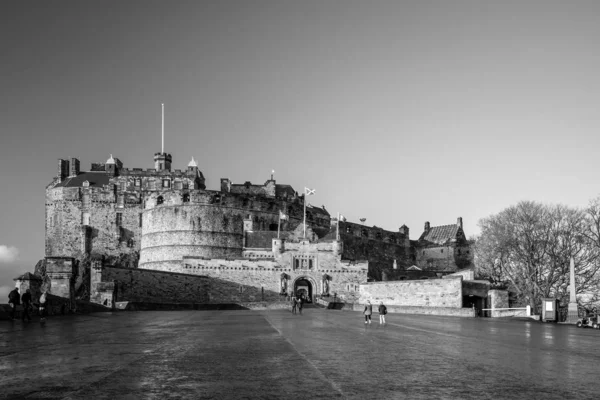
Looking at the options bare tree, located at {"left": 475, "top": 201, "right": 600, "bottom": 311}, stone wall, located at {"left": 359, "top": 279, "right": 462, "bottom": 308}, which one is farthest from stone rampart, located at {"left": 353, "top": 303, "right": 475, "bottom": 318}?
bare tree, located at {"left": 475, "top": 201, "right": 600, "bottom": 311}

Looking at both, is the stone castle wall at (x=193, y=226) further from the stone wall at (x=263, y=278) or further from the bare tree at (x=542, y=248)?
the bare tree at (x=542, y=248)

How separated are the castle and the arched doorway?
0.11 meters

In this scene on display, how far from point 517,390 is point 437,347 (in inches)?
255

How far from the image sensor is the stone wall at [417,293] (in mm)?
50862

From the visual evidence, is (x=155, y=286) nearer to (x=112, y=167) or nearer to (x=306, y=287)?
(x=306, y=287)

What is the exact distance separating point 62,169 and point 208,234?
87.5ft

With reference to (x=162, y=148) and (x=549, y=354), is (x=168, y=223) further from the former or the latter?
(x=549, y=354)

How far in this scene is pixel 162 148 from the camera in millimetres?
92500

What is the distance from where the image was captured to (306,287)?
68.2 meters

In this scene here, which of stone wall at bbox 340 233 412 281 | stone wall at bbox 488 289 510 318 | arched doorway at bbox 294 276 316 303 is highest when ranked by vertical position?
stone wall at bbox 340 233 412 281

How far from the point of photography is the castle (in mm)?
66062

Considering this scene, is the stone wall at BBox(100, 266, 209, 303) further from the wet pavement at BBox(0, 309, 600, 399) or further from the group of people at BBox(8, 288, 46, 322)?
the wet pavement at BBox(0, 309, 600, 399)

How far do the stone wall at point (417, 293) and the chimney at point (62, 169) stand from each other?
4937 centimetres

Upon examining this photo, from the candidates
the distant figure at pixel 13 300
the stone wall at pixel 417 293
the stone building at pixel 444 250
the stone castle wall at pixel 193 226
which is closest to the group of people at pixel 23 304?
the distant figure at pixel 13 300
